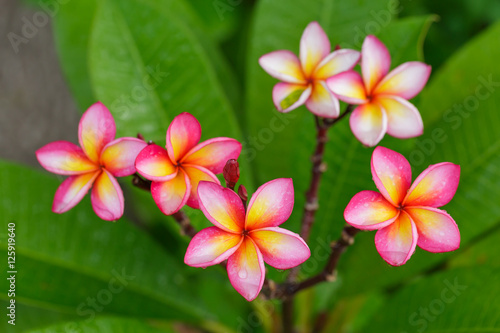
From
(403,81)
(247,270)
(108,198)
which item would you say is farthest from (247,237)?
(403,81)

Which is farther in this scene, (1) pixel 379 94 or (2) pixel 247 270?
(1) pixel 379 94

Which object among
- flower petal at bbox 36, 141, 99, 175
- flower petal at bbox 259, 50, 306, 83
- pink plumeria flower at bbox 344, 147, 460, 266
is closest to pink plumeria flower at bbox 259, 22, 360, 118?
flower petal at bbox 259, 50, 306, 83

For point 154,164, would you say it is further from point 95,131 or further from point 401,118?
point 401,118

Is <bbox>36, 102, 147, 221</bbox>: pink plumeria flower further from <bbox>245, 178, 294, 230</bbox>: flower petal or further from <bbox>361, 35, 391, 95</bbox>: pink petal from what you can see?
<bbox>361, 35, 391, 95</bbox>: pink petal

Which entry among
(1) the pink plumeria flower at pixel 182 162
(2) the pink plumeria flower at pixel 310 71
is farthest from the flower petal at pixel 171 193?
(2) the pink plumeria flower at pixel 310 71

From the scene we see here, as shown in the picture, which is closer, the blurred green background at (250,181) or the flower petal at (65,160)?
the flower petal at (65,160)

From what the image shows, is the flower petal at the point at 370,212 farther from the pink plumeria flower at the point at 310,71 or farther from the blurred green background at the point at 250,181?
the blurred green background at the point at 250,181
